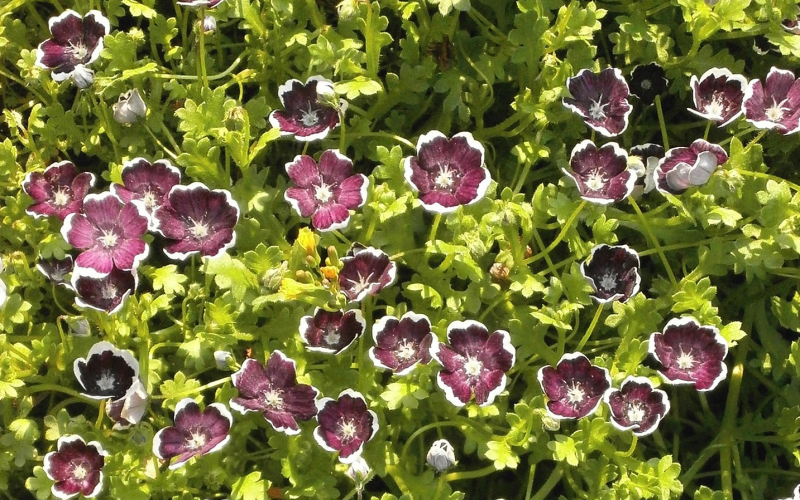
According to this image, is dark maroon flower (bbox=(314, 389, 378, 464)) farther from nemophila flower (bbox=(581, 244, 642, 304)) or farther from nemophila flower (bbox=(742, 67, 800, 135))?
nemophila flower (bbox=(742, 67, 800, 135))

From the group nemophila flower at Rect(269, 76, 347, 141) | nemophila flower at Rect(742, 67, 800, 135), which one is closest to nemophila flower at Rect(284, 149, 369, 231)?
nemophila flower at Rect(269, 76, 347, 141)

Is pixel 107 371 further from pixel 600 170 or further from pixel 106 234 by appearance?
pixel 600 170

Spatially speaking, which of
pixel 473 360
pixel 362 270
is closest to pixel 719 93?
pixel 473 360

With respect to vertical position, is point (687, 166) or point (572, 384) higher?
point (687, 166)

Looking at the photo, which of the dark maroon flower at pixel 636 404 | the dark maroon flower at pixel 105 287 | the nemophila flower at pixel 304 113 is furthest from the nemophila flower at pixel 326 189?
the dark maroon flower at pixel 636 404

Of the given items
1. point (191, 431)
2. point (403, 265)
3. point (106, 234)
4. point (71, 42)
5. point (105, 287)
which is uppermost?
point (71, 42)

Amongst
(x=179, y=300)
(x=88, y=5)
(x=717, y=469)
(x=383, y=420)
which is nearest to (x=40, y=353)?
(x=179, y=300)

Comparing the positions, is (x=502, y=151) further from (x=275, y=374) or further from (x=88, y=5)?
(x=88, y=5)
